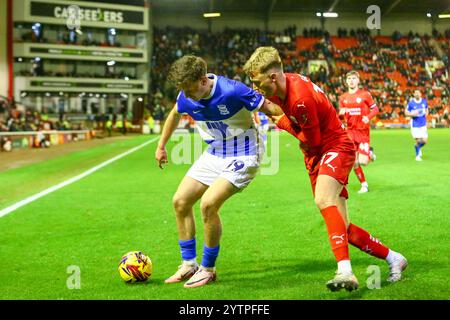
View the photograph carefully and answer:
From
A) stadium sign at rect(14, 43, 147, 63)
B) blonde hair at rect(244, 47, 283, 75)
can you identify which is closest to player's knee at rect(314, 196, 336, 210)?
blonde hair at rect(244, 47, 283, 75)

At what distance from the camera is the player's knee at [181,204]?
5.29 meters

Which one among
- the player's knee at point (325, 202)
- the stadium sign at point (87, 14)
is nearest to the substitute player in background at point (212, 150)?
the player's knee at point (325, 202)

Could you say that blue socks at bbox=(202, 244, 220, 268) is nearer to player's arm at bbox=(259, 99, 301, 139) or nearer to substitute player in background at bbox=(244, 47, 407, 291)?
substitute player in background at bbox=(244, 47, 407, 291)

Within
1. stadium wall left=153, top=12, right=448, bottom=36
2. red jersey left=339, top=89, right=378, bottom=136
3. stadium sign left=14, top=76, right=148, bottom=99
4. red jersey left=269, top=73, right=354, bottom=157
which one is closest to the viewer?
red jersey left=269, top=73, right=354, bottom=157

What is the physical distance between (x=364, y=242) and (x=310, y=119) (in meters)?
1.27

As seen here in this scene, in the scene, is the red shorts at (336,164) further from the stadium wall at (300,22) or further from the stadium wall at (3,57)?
the stadium wall at (300,22)

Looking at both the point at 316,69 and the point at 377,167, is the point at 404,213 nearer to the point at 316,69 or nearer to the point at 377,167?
the point at 377,167

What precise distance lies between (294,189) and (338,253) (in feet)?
23.9

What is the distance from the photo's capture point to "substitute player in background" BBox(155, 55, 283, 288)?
498cm

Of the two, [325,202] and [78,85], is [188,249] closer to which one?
[325,202]

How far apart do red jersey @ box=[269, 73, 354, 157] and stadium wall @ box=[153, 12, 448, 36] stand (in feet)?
193

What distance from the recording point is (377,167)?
15977mm

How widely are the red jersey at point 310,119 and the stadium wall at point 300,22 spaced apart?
58.8 meters

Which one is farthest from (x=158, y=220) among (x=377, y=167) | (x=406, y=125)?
(x=406, y=125)
